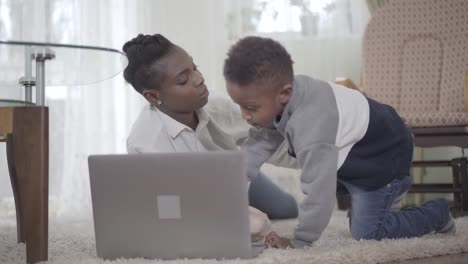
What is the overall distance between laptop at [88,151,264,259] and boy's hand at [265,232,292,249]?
0.09 m

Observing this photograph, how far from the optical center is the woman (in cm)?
179

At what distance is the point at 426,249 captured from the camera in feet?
4.92

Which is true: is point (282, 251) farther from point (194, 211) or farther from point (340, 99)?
point (340, 99)

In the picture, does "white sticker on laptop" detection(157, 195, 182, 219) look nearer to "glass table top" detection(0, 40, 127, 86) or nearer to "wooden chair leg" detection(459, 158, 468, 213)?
"glass table top" detection(0, 40, 127, 86)

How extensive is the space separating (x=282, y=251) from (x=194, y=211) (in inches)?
9.4

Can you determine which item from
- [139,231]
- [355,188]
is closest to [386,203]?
[355,188]

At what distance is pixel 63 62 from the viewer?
1.52 m

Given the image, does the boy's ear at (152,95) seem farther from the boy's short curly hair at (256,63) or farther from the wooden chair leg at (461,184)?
the wooden chair leg at (461,184)

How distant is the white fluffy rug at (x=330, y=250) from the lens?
136cm

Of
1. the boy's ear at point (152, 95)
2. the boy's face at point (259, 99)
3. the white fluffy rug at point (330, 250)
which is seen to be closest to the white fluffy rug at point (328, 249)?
the white fluffy rug at point (330, 250)

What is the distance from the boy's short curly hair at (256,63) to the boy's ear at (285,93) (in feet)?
0.05

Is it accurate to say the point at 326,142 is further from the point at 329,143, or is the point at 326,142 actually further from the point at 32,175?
the point at 32,175

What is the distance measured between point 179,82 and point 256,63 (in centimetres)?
45

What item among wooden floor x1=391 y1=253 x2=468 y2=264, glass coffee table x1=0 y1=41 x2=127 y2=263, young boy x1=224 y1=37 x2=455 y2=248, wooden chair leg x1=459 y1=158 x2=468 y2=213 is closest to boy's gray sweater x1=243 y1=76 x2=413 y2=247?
young boy x1=224 y1=37 x2=455 y2=248
